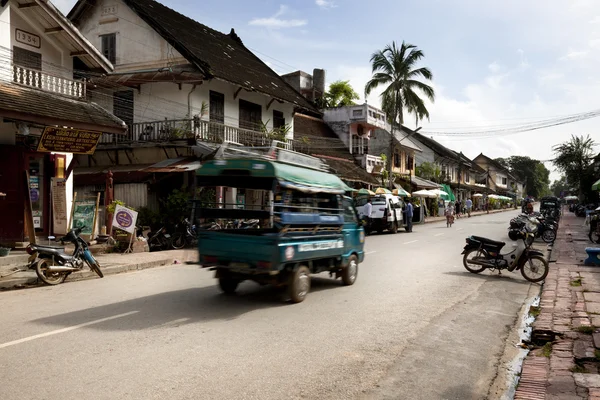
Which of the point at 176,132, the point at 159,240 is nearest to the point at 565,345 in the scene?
the point at 159,240

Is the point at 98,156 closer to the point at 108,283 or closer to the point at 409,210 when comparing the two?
the point at 108,283

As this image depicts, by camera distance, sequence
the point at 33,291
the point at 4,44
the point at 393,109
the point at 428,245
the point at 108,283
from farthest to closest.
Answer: the point at 393,109, the point at 428,245, the point at 4,44, the point at 108,283, the point at 33,291

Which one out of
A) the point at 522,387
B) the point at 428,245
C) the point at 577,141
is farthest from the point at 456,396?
the point at 577,141

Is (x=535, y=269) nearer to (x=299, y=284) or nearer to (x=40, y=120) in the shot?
(x=299, y=284)

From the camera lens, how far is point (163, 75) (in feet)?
66.7

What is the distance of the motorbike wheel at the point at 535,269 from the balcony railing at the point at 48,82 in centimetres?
1367

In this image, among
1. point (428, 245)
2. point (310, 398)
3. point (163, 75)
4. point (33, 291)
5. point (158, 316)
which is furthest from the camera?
point (163, 75)

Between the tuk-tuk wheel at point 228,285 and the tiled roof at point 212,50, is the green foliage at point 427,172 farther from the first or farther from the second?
the tuk-tuk wheel at point 228,285

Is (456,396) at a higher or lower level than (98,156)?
lower

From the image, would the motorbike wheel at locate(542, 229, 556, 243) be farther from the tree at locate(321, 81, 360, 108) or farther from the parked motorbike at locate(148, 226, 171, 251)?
the tree at locate(321, 81, 360, 108)

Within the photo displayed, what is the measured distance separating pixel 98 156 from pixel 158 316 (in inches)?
682

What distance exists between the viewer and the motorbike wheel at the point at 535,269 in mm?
10638

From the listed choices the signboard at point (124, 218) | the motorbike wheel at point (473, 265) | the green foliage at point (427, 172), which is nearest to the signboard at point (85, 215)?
the signboard at point (124, 218)

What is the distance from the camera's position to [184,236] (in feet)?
56.9
